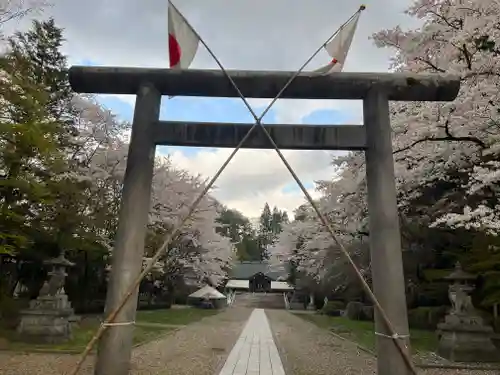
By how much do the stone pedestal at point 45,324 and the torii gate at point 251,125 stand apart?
342 inches

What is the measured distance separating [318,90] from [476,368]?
25.2 feet

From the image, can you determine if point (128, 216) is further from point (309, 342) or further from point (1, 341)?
point (309, 342)

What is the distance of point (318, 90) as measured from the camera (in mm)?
5355

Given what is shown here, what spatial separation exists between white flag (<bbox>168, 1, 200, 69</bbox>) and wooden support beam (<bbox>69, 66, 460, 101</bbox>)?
208 mm

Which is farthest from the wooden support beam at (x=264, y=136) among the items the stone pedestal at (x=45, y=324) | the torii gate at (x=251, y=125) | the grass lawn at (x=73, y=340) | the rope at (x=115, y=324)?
the stone pedestal at (x=45, y=324)

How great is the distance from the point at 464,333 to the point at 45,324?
11523 millimetres

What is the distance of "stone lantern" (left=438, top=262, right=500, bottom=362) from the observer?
1005cm

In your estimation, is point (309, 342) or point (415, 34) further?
point (309, 342)

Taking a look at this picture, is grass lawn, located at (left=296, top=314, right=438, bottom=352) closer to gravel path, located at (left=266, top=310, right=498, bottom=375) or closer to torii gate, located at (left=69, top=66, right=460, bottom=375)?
gravel path, located at (left=266, top=310, right=498, bottom=375)

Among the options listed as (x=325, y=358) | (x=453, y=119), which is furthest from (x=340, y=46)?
(x=325, y=358)

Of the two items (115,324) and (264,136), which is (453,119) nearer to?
(264,136)

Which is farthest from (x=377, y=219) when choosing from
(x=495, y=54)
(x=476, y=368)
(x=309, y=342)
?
(x=309, y=342)

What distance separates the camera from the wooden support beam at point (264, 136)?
17.1 feet

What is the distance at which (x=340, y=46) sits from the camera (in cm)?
539
